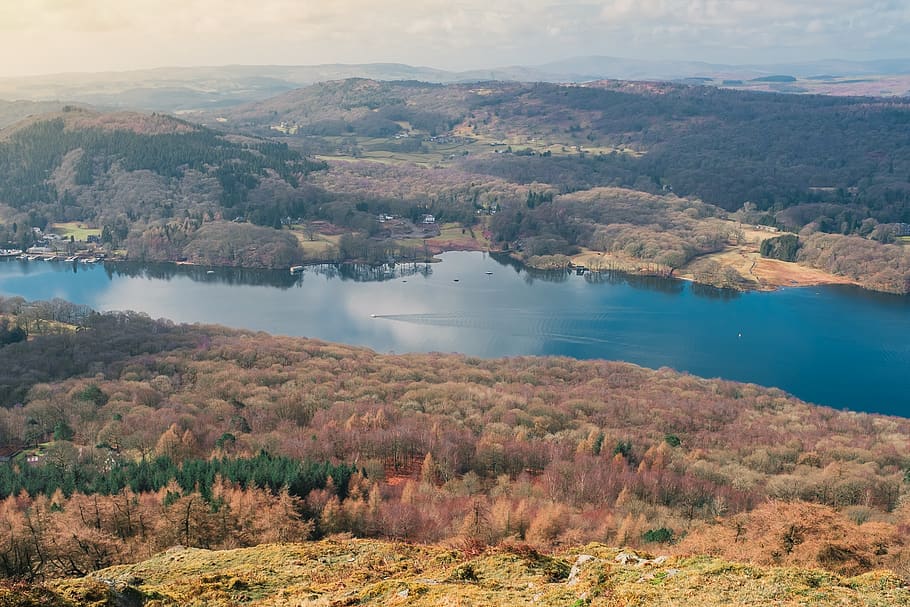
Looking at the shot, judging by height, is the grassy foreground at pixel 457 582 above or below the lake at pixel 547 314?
above

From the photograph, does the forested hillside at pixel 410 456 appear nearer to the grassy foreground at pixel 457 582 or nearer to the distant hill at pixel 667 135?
the grassy foreground at pixel 457 582

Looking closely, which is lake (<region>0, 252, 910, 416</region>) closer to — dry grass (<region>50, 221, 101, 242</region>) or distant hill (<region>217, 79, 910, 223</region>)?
dry grass (<region>50, 221, 101, 242</region>)

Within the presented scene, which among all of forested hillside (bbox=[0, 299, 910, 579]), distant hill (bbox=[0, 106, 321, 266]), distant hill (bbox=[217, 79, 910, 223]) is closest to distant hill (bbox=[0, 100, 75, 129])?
distant hill (bbox=[217, 79, 910, 223])

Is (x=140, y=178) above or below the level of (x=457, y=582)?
above

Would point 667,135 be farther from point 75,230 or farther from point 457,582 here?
point 457,582

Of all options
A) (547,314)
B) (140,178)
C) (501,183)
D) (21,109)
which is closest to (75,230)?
(140,178)

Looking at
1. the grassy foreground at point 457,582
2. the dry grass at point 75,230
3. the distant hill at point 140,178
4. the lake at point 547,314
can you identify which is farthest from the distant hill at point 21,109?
the grassy foreground at point 457,582

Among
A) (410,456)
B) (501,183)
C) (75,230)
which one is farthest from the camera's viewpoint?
(501,183)

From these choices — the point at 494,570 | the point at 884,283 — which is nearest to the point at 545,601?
the point at 494,570
